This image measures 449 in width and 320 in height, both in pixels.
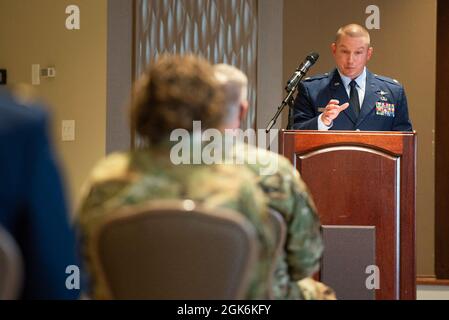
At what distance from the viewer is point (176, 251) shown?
6.30ft

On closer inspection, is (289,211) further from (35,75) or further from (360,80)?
(35,75)

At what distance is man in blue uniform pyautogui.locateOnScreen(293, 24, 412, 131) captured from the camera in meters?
4.48

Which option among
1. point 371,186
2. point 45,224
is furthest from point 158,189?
point 371,186

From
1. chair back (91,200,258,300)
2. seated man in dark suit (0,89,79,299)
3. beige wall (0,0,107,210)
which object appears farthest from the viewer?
beige wall (0,0,107,210)

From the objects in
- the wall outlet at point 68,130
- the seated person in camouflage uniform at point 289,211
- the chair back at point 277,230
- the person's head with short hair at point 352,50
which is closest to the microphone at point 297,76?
the person's head with short hair at point 352,50

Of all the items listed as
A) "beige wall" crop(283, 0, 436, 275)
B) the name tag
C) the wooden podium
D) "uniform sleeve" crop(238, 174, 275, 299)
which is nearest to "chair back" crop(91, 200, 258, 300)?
"uniform sleeve" crop(238, 174, 275, 299)

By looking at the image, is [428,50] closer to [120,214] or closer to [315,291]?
[315,291]

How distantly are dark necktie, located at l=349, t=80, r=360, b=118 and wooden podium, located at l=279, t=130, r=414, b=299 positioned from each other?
2.55 ft

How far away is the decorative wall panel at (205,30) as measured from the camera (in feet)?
20.8

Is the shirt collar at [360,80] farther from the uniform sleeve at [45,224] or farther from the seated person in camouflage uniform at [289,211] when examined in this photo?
the uniform sleeve at [45,224]

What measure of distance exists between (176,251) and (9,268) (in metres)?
0.42

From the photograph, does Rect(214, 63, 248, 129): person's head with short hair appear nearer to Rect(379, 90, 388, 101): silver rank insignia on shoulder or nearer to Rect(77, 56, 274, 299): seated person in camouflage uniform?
Rect(77, 56, 274, 299): seated person in camouflage uniform

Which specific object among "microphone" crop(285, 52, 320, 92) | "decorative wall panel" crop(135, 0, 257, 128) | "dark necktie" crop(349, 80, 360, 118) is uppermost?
"decorative wall panel" crop(135, 0, 257, 128)
